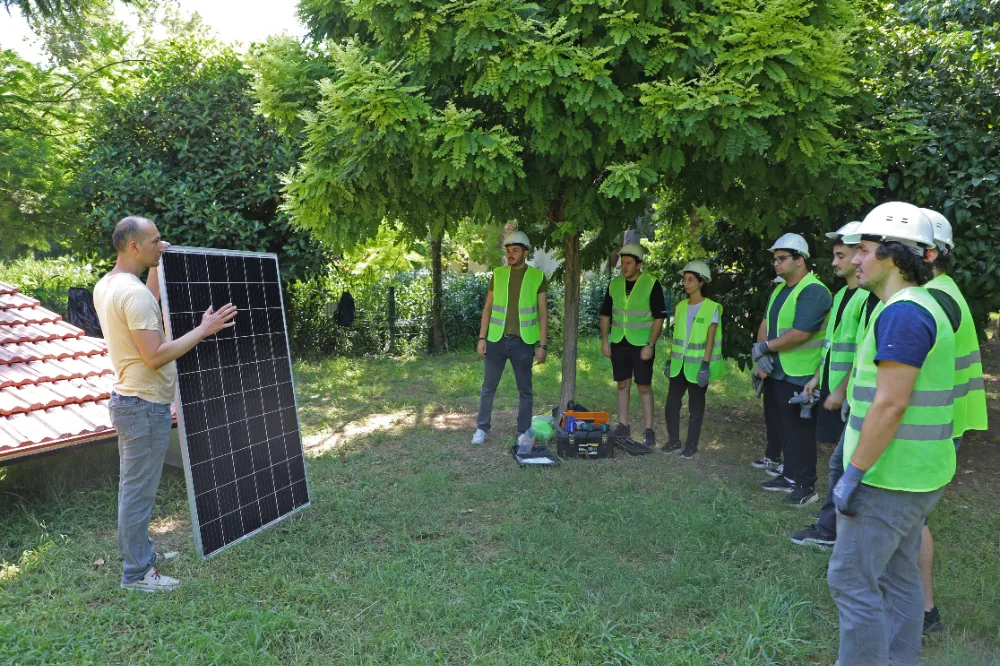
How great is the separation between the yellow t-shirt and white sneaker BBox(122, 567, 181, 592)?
1047mm

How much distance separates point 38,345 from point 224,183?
4.91m

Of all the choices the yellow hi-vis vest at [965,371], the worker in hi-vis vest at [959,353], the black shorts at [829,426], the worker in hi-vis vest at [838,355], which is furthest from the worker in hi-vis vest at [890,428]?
the black shorts at [829,426]

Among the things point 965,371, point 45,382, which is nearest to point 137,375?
point 45,382

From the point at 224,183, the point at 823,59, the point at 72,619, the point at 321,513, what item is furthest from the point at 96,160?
the point at 823,59

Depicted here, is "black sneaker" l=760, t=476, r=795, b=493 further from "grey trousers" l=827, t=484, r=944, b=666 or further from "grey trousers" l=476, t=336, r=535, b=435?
"grey trousers" l=827, t=484, r=944, b=666

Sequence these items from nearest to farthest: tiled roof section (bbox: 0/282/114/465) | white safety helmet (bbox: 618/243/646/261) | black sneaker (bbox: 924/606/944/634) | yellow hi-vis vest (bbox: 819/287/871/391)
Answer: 1. black sneaker (bbox: 924/606/944/634)
2. yellow hi-vis vest (bbox: 819/287/871/391)
3. tiled roof section (bbox: 0/282/114/465)
4. white safety helmet (bbox: 618/243/646/261)

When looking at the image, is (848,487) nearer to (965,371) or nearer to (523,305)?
(965,371)

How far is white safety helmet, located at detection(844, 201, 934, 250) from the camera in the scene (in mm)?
2775

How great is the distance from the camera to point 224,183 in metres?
10.1

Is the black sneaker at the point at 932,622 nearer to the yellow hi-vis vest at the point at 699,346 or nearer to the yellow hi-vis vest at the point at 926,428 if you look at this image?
the yellow hi-vis vest at the point at 926,428

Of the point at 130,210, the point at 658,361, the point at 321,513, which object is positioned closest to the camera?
the point at 321,513

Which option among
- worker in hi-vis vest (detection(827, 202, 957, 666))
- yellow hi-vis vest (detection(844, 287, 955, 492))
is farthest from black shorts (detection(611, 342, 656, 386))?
yellow hi-vis vest (detection(844, 287, 955, 492))

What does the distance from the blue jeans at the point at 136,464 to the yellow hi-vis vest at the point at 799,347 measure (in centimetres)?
461

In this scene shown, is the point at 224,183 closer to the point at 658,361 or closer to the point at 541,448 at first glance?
the point at 541,448
